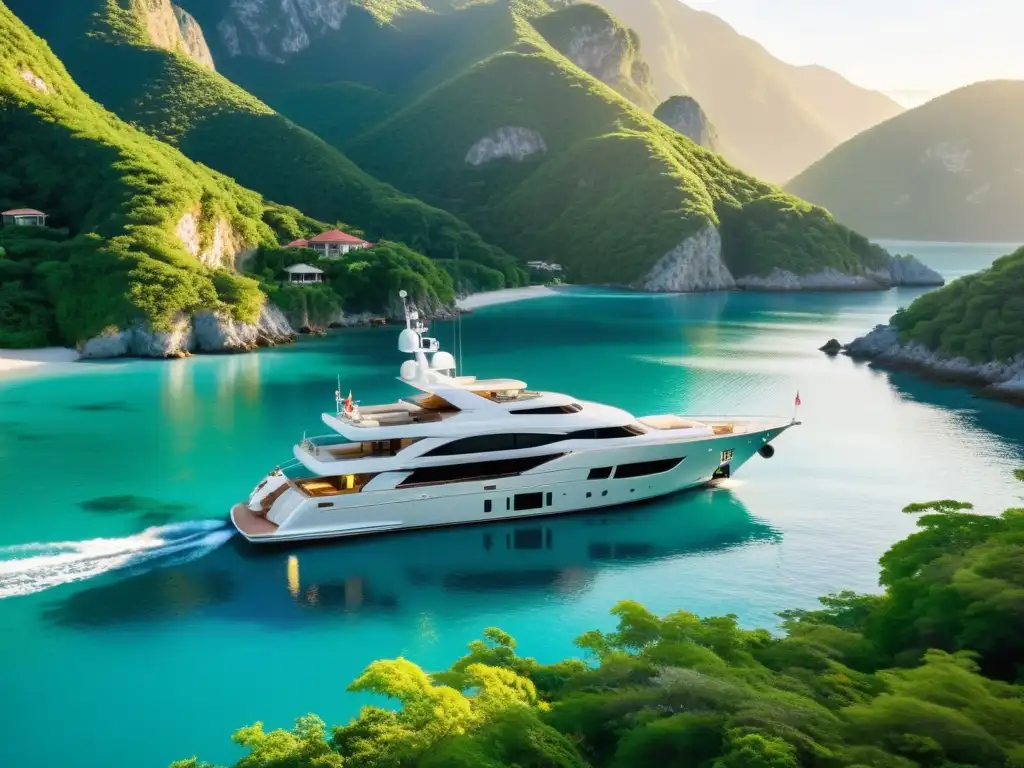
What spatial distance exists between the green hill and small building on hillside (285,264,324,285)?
42.3 meters

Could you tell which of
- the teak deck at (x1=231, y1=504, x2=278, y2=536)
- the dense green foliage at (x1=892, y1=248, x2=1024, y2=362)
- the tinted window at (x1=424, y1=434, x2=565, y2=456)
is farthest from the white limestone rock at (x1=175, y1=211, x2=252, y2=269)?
the dense green foliage at (x1=892, y1=248, x2=1024, y2=362)

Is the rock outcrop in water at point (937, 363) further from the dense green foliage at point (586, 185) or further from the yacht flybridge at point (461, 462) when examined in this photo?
the dense green foliage at point (586, 185)

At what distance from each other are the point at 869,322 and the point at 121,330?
7794 cm

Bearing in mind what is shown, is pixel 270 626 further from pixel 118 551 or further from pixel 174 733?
pixel 118 551

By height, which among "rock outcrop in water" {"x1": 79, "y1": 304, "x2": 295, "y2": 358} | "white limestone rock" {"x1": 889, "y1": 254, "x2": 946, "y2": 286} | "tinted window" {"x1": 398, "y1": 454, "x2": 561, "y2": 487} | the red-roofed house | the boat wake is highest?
the red-roofed house

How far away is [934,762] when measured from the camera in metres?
8.48

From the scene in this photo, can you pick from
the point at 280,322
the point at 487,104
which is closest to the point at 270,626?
the point at 280,322

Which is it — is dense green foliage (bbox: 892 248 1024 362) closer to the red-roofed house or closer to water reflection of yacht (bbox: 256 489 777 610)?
water reflection of yacht (bbox: 256 489 777 610)

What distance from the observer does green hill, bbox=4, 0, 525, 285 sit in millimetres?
136875

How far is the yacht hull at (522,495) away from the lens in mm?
25250

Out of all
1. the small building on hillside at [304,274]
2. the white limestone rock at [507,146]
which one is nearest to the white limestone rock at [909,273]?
the white limestone rock at [507,146]

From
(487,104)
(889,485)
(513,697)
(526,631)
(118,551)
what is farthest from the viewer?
(487,104)

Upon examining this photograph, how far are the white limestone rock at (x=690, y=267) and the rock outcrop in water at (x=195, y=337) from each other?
8500cm

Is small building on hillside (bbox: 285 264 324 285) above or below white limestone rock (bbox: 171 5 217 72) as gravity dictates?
below
